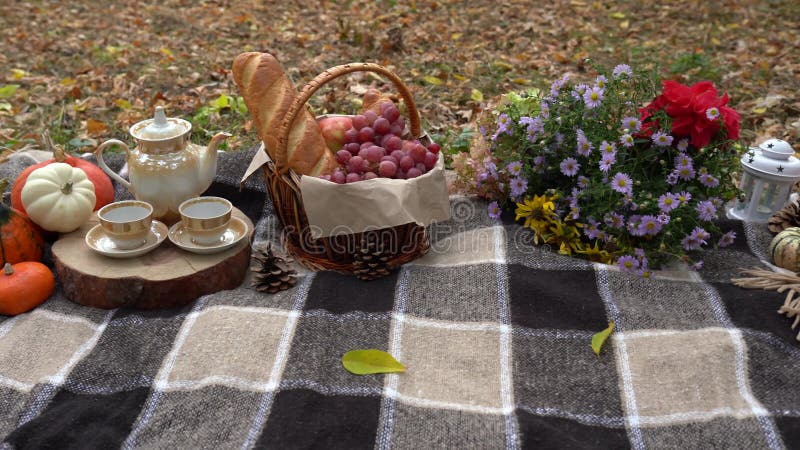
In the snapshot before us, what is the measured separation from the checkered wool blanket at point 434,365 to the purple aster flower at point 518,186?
0.25 metres

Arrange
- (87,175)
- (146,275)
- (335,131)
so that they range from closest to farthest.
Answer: (146,275) < (335,131) < (87,175)

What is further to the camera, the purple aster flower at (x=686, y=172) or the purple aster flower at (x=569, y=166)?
the purple aster flower at (x=569, y=166)

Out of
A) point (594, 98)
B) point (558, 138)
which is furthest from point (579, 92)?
point (558, 138)

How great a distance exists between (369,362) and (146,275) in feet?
2.70

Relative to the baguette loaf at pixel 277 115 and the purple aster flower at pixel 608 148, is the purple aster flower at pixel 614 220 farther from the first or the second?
the baguette loaf at pixel 277 115

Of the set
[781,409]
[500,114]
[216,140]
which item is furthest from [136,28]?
[781,409]

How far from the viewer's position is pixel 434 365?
1.94 m

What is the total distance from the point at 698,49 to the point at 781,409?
424 cm

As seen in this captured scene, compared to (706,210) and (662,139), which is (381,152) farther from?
(706,210)

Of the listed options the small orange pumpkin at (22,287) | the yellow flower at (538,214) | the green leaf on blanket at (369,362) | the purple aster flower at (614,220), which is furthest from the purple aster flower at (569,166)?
the small orange pumpkin at (22,287)

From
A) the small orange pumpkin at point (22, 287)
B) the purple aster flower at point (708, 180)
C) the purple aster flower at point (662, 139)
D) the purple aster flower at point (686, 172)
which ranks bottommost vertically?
the small orange pumpkin at point (22, 287)

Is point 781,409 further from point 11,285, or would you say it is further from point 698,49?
point 698,49

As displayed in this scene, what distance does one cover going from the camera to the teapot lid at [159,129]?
7.80 ft

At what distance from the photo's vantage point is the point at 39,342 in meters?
2.08
